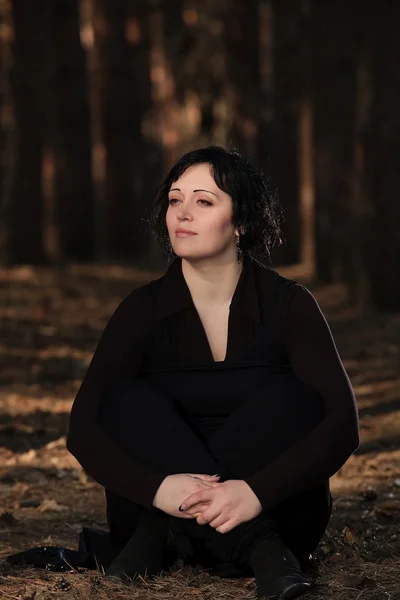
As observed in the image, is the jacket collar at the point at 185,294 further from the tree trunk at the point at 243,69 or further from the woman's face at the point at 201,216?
the tree trunk at the point at 243,69

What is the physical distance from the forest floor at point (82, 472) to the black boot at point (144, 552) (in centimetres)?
5

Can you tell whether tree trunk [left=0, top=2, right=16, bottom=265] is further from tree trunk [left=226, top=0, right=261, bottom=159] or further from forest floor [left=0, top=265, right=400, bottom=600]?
tree trunk [left=226, top=0, right=261, bottom=159]

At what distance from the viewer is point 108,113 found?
24250 mm

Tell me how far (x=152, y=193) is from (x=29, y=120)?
10.3 meters

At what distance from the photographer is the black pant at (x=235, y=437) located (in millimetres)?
4301

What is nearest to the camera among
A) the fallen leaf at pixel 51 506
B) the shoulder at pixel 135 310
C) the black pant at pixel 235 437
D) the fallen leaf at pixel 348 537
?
the black pant at pixel 235 437

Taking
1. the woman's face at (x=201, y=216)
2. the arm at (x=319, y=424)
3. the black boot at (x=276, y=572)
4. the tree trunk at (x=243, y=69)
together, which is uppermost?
the tree trunk at (x=243, y=69)

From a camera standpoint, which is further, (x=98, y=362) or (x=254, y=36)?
(x=254, y=36)

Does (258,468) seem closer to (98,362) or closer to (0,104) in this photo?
(98,362)

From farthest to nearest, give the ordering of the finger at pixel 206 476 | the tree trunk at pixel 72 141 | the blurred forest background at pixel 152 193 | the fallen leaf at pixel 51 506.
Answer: the tree trunk at pixel 72 141 → the fallen leaf at pixel 51 506 → the blurred forest background at pixel 152 193 → the finger at pixel 206 476

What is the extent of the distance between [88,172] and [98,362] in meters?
20.6

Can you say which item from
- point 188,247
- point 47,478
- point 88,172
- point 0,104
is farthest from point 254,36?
point 188,247

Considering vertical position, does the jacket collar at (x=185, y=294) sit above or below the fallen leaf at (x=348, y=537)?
above

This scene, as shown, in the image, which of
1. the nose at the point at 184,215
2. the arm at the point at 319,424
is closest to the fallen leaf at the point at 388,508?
the arm at the point at 319,424
